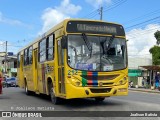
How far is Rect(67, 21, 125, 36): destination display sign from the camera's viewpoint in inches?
554

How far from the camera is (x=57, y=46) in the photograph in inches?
582

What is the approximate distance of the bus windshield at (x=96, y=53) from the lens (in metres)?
13.7

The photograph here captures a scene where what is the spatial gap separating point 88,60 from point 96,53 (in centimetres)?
43

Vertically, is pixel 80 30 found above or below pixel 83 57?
above

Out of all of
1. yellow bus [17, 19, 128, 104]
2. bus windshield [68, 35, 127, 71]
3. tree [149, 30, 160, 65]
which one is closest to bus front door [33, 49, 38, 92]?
yellow bus [17, 19, 128, 104]

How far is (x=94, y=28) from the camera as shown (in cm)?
1433

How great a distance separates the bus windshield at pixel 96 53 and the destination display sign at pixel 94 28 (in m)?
0.25

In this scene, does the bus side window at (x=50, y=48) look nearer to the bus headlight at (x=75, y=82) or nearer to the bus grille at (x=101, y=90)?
the bus headlight at (x=75, y=82)

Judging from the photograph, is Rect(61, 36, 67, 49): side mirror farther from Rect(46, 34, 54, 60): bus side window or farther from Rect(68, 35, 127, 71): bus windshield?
Rect(46, 34, 54, 60): bus side window

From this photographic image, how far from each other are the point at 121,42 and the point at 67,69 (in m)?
2.55

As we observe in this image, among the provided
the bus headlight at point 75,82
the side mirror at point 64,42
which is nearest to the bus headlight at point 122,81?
the bus headlight at point 75,82

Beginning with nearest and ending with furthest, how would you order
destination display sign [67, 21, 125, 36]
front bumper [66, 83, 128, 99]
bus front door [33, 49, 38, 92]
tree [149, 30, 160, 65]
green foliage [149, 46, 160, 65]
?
front bumper [66, 83, 128, 99], destination display sign [67, 21, 125, 36], bus front door [33, 49, 38, 92], tree [149, 30, 160, 65], green foliage [149, 46, 160, 65]

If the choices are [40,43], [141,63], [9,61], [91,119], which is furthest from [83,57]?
[9,61]

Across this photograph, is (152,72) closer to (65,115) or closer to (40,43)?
(40,43)
